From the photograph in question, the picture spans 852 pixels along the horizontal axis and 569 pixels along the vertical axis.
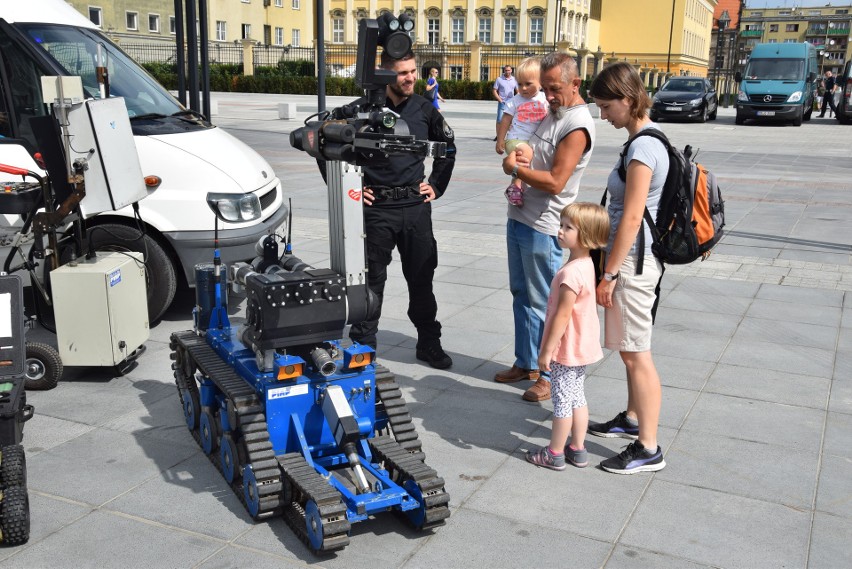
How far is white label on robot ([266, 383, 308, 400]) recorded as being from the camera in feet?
12.9

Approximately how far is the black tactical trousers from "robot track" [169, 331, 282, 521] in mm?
1171

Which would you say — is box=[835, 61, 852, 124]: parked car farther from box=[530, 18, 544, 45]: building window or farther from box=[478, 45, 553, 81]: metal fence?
box=[530, 18, 544, 45]: building window

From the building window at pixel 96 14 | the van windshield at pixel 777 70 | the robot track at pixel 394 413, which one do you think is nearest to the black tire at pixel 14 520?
the robot track at pixel 394 413

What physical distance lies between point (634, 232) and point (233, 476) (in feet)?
7.48

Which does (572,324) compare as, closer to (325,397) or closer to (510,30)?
(325,397)

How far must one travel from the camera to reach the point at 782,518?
3951 millimetres

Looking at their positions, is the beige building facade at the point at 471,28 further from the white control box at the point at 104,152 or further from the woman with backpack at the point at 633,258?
the woman with backpack at the point at 633,258

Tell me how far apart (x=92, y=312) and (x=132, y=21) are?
68158 millimetres

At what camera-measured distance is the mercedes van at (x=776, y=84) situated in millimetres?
30609

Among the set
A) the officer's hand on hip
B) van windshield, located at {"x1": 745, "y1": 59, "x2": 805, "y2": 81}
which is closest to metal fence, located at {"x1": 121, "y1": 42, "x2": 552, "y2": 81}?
van windshield, located at {"x1": 745, "y1": 59, "x2": 805, "y2": 81}

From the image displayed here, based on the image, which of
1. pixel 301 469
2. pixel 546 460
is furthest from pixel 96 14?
pixel 301 469

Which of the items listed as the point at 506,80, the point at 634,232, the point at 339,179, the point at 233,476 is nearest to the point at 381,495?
the point at 233,476

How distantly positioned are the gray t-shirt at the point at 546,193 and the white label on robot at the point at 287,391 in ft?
6.56

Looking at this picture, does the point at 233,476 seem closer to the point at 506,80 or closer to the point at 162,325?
the point at 162,325
